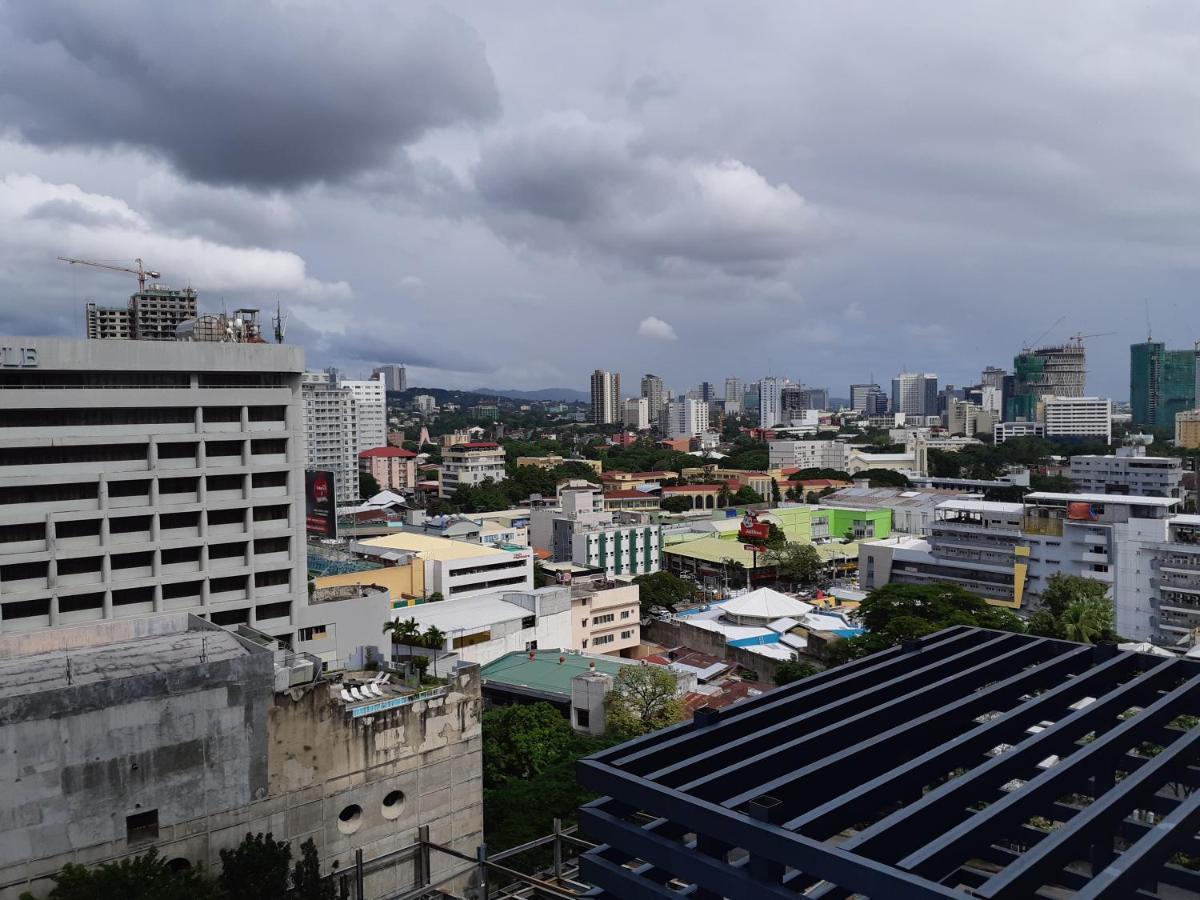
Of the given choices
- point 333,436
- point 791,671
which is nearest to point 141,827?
point 791,671

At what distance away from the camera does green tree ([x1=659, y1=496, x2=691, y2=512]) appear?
8900cm

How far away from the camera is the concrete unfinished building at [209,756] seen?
1428cm

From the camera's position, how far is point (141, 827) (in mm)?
15258

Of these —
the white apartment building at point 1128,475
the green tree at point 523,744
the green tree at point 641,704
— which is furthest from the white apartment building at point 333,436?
the white apartment building at point 1128,475

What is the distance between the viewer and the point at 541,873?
63.1ft

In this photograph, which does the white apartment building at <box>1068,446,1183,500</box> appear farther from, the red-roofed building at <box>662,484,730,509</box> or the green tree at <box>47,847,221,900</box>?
the green tree at <box>47,847,221,900</box>

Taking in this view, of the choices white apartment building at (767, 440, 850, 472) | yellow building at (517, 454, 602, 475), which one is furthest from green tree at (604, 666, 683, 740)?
white apartment building at (767, 440, 850, 472)

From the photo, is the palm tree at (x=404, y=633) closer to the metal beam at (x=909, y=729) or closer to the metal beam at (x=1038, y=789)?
the metal beam at (x=909, y=729)

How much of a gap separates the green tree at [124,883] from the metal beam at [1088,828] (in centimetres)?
1276

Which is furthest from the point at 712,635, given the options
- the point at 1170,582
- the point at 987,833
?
the point at 987,833

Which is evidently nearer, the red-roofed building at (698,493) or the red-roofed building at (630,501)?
the red-roofed building at (630,501)

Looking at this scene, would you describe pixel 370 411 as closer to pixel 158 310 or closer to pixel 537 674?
pixel 158 310

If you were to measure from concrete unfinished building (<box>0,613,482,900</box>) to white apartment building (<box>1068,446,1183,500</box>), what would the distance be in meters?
91.2

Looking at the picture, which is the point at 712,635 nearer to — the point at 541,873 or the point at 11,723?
the point at 541,873
